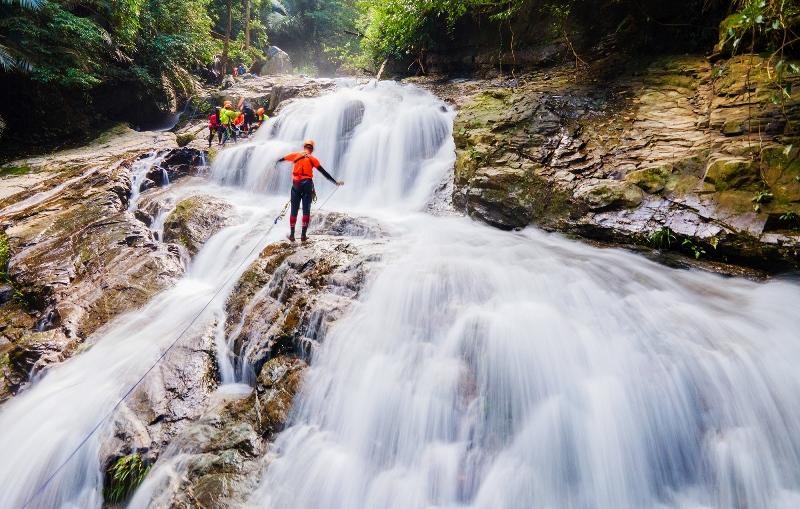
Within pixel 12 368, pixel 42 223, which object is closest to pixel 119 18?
pixel 42 223

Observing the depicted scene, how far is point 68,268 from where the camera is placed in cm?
675

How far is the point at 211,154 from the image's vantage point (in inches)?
453

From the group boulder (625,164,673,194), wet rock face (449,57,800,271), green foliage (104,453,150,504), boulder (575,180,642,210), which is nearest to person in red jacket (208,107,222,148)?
wet rock face (449,57,800,271)

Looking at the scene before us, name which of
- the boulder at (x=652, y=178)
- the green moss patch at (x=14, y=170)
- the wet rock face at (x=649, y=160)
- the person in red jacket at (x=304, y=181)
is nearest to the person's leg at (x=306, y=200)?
the person in red jacket at (x=304, y=181)

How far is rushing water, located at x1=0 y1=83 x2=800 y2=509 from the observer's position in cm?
307

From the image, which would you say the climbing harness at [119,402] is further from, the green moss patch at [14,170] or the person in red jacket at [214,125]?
the green moss patch at [14,170]

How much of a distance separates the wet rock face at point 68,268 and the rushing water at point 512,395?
0.53 metres

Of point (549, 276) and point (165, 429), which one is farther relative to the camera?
point (549, 276)

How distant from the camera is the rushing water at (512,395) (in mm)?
3074

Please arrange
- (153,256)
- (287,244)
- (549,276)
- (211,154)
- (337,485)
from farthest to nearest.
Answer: (211,154), (153,256), (287,244), (549,276), (337,485)

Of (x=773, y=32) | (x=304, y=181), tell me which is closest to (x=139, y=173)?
(x=304, y=181)

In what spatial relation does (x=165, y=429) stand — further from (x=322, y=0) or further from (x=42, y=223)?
(x=322, y=0)

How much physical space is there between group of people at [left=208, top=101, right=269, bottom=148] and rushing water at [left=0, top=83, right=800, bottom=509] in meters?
8.78

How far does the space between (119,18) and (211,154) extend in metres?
7.74
